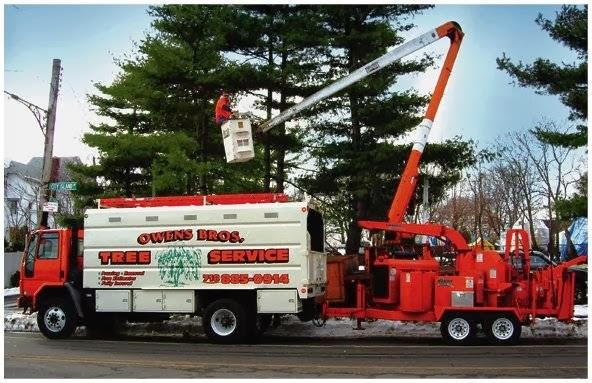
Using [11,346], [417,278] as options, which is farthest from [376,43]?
[11,346]

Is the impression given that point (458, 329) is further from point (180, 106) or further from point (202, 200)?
point (180, 106)

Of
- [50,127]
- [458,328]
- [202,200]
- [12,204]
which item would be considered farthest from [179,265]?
[12,204]

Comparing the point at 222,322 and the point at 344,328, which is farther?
the point at 344,328

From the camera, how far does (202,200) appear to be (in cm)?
1368

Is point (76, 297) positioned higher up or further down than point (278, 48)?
further down

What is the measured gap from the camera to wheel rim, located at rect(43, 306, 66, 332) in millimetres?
14227

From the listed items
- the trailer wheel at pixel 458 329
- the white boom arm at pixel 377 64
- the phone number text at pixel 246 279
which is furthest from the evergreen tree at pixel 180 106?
the trailer wheel at pixel 458 329

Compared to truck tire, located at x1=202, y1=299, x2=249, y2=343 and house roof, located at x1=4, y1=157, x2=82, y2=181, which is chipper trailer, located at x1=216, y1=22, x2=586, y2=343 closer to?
truck tire, located at x1=202, y1=299, x2=249, y2=343

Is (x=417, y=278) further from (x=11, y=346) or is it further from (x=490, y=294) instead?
(x=11, y=346)

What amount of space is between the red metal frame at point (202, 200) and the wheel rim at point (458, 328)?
386 cm

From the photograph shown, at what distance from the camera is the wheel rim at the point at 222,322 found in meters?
13.4

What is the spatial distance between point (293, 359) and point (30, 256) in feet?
21.4

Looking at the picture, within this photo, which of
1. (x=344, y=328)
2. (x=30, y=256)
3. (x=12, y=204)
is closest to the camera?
(x=30, y=256)

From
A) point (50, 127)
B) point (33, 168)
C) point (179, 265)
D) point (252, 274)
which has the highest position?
point (33, 168)
